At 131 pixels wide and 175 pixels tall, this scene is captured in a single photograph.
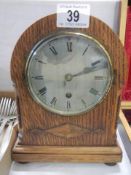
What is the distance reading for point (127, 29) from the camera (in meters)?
0.81

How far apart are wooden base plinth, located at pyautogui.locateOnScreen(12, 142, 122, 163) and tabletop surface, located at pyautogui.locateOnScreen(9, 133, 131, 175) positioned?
0.02m

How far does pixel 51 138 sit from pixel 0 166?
0.50ft

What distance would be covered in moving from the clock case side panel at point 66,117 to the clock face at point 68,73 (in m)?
0.01

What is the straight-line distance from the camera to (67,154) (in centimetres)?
62

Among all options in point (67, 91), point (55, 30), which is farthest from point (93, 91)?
point (55, 30)

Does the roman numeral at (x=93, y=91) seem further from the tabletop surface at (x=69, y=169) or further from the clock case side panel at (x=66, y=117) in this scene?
the tabletop surface at (x=69, y=169)

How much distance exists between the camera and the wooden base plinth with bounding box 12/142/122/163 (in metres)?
0.61

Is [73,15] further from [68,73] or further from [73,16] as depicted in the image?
[68,73]

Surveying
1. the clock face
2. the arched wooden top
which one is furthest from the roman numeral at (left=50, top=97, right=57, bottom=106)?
the arched wooden top

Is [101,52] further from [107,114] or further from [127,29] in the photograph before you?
[127,29]

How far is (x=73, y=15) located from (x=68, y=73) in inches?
4.9

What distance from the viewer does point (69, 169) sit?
0.62m

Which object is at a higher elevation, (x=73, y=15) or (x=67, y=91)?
(x=73, y=15)

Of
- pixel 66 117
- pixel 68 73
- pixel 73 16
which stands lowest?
pixel 66 117
